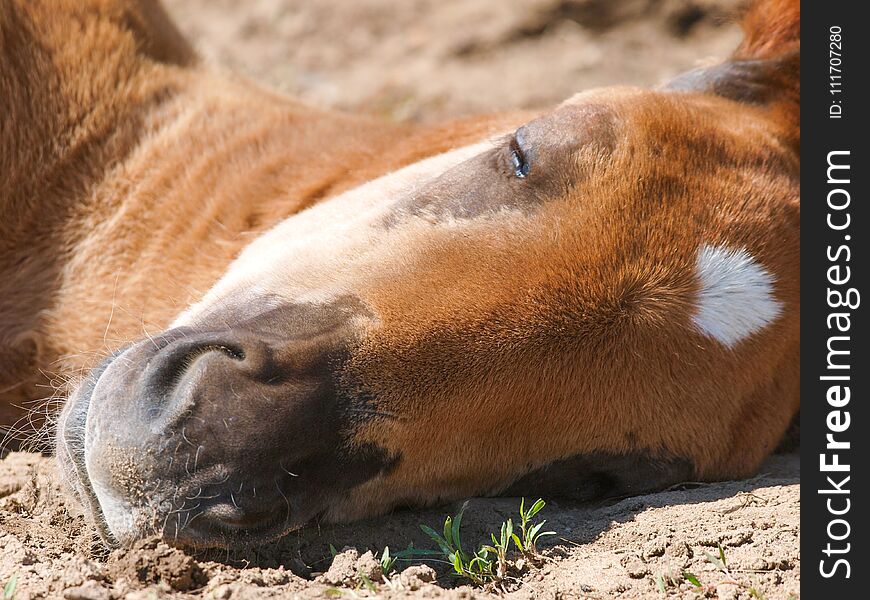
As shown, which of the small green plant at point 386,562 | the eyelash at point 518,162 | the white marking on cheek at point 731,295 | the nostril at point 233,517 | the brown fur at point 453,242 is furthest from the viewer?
the eyelash at point 518,162

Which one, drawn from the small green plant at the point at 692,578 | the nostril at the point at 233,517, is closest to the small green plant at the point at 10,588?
the nostril at the point at 233,517

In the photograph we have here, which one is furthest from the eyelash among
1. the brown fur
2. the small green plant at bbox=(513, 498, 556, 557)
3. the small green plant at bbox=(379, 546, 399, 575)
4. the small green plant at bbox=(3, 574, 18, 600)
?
the small green plant at bbox=(3, 574, 18, 600)

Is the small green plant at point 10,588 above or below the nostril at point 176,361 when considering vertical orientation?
below

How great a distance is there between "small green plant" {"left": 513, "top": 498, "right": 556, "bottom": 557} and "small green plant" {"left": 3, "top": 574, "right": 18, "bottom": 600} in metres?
1.25

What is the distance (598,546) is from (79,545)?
1.39 m

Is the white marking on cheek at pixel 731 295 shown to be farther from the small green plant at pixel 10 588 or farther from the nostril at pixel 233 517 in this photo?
the small green plant at pixel 10 588

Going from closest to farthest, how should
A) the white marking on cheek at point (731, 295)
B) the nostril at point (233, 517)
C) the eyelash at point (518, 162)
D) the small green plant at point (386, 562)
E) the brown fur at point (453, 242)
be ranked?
the nostril at point (233, 517) < the small green plant at point (386, 562) < the brown fur at point (453, 242) < the white marking on cheek at point (731, 295) < the eyelash at point (518, 162)

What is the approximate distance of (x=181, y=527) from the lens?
7.80 feet

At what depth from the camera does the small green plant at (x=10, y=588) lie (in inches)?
94.0

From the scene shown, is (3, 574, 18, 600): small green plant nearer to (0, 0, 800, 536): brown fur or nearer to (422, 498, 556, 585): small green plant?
(0, 0, 800, 536): brown fur

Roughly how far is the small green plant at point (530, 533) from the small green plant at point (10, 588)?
4.09 feet

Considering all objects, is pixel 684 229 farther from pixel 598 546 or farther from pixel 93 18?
pixel 93 18

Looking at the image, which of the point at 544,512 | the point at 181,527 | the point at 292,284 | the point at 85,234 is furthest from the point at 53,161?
the point at 544,512

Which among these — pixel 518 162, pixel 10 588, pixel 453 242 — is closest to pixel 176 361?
pixel 10 588
